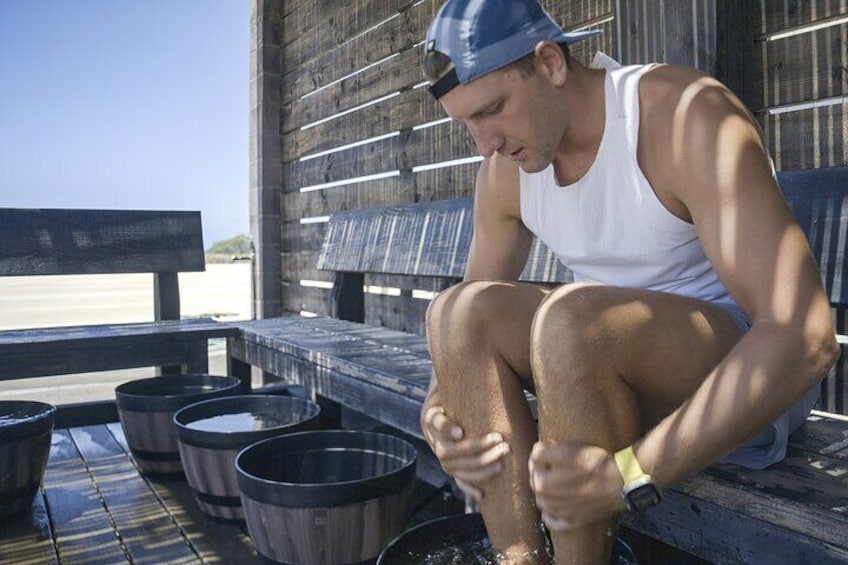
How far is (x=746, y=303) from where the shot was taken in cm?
115

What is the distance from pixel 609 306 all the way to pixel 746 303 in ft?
0.67

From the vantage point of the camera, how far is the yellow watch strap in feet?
3.69

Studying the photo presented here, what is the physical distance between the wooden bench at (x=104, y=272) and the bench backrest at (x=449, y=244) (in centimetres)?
77

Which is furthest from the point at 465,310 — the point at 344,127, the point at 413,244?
the point at 344,127

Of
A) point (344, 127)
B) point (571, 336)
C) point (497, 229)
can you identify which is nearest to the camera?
point (571, 336)

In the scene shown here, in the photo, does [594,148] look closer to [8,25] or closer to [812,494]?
[812,494]

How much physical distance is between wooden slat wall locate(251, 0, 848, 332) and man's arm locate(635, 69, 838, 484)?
41.3 inches

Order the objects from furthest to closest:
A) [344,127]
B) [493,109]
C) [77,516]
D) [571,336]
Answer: [344,127] → [77,516] → [493,109] → [571,336]

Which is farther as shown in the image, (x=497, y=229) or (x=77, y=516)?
(x=77, y=516)

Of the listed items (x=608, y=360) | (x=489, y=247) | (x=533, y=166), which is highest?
(x=533, y=166)

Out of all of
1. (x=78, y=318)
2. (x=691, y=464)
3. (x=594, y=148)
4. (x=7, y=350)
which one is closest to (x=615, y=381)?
(x=691, y=464)

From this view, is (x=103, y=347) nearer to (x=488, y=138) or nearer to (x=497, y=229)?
(x=497, y=229)

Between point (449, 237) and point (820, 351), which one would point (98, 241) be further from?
point (820, 351)

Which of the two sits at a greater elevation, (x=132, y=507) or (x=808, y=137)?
(x=808, y=137)
